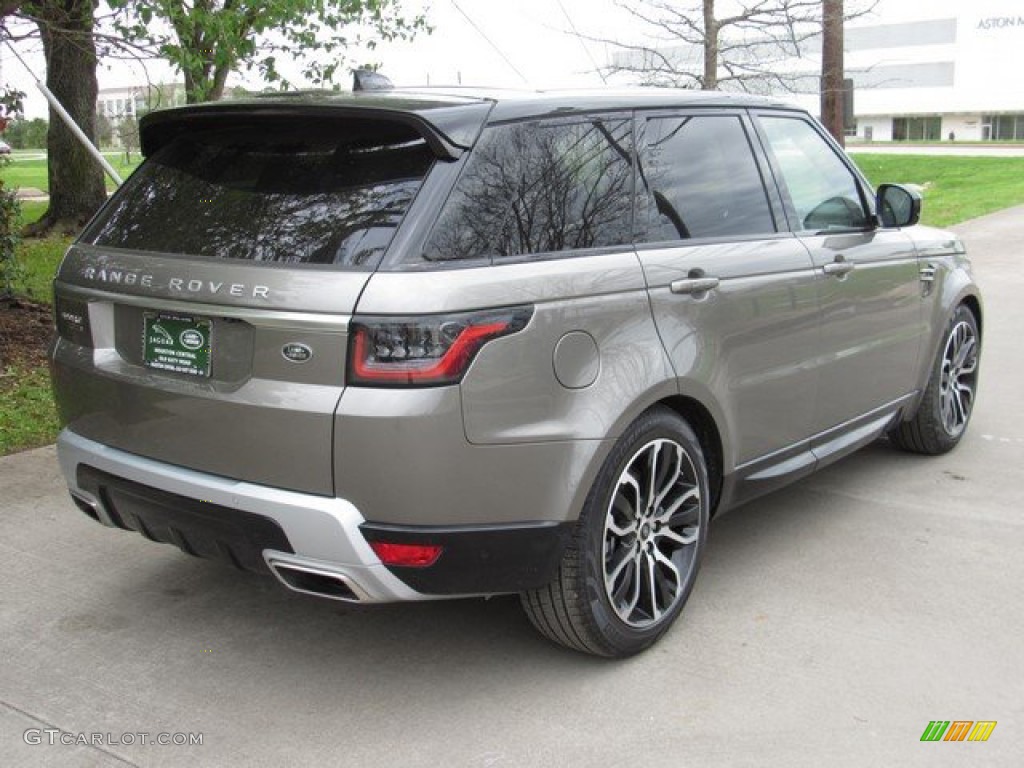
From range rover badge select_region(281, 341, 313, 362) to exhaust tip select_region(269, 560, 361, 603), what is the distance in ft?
1.92

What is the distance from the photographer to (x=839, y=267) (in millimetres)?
4434

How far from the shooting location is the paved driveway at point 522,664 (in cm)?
309

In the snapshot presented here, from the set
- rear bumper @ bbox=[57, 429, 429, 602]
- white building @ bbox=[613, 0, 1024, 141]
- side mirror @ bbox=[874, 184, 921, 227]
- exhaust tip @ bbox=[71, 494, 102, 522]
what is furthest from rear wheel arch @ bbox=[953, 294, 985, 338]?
white building @ bbox=[613, 0, 1024, 141]

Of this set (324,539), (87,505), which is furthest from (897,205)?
(87,505)

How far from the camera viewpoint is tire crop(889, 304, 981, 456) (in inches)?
219

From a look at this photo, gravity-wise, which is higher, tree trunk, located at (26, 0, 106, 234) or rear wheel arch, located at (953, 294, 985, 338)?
tree trunk, located at (26, 0, 106, 234)

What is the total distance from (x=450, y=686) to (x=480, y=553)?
61cm

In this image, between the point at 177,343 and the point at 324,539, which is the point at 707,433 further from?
the point at 177,343

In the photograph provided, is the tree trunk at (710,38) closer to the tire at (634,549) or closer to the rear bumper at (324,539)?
the tire at (634,549)

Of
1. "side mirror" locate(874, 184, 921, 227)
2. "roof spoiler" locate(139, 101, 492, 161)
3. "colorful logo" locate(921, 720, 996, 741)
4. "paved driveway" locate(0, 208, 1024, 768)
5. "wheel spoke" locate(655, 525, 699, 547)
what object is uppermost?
"roof spoiler" locate(139, 101, 492, 161)

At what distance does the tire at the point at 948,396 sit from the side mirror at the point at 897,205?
2.68ft

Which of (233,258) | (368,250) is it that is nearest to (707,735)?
(368,250)

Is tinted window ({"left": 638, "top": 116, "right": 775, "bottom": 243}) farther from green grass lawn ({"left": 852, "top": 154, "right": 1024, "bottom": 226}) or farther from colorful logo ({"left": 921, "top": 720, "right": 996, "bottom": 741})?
green grass lawn ({"left": 852, "top": 154, "right": 1024, "bottom": 226})

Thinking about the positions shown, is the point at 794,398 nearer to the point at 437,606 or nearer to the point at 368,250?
the point at 437,606
